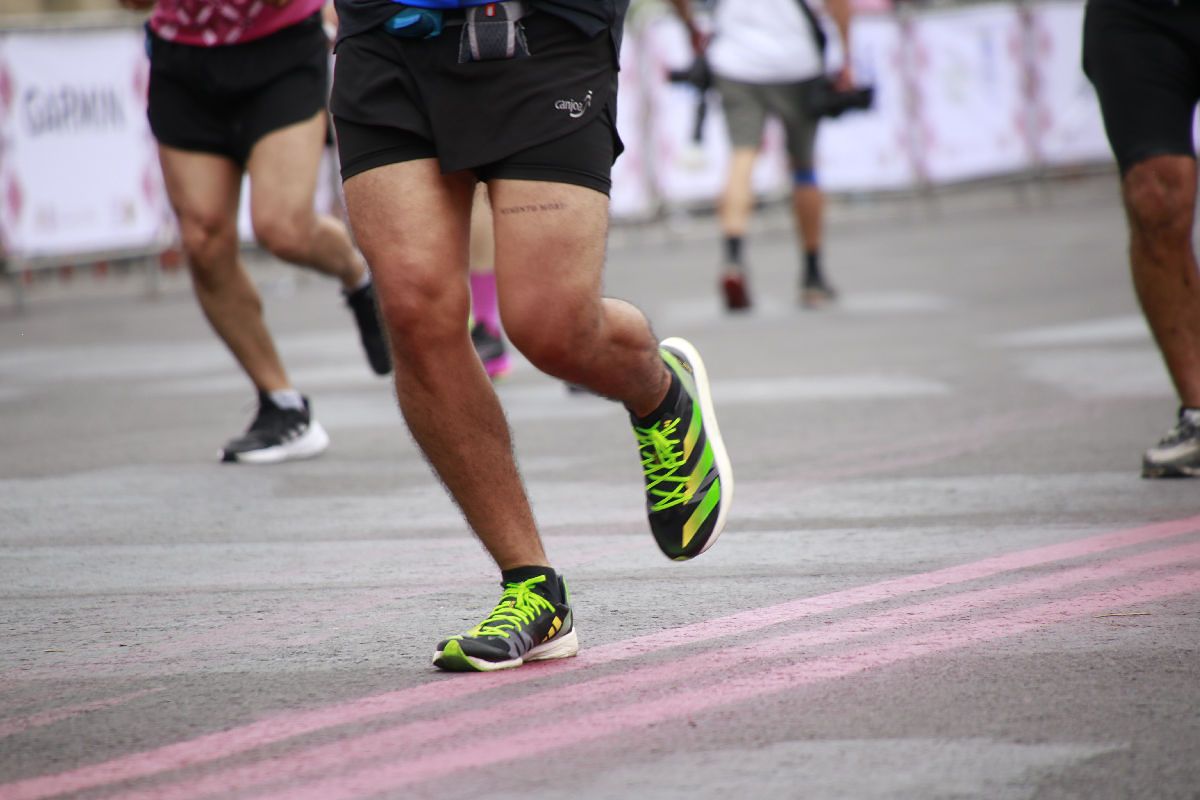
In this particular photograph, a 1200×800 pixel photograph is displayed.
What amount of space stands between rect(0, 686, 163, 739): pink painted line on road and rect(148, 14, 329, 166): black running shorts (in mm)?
2898

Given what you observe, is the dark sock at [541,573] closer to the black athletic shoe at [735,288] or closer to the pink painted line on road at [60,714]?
the pink painted line on road at [60,714]

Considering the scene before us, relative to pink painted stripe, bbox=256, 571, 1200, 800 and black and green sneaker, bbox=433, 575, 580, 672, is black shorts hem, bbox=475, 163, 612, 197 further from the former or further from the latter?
pink painted stripe, bbox=256, 571, 1200, 800

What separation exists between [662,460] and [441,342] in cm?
58

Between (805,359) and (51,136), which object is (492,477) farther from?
(51,136)

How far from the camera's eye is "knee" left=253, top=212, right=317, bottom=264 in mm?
6070

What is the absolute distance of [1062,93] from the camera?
18.1m

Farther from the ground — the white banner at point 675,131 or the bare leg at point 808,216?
the bare leg at point 808,216

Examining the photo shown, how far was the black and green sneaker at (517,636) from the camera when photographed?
3480mm

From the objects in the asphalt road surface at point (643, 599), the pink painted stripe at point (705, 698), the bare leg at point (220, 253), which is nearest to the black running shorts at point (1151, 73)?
the asphalt road surface at point (643, 599)

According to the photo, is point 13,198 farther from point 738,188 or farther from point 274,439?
point 274,439

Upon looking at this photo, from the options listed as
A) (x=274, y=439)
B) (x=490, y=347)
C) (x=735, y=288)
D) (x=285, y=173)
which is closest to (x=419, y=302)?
(x=285, y=173)

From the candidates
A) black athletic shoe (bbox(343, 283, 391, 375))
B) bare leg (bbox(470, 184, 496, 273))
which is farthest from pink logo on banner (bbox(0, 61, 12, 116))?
black athletic shoe (bbox(343, 283, 391, 375))

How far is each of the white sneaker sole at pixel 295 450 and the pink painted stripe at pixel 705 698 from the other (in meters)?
A: 3.13

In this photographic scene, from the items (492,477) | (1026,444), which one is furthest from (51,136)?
(492,477)
